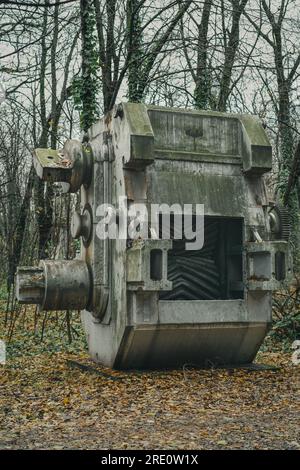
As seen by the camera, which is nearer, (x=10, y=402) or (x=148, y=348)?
(x=10, y=402)

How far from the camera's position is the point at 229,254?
912cm

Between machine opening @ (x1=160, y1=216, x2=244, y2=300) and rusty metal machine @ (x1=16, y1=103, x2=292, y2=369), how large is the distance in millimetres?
13

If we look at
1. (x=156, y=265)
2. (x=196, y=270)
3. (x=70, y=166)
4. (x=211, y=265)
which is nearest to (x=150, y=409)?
(x=156, y=265)

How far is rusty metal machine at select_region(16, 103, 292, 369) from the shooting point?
8320mm

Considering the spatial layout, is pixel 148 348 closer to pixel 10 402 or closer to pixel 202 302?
pixel 202 302

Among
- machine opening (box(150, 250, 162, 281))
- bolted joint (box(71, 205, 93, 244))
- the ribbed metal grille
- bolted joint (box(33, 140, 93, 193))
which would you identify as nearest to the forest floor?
the ribbed metal grille

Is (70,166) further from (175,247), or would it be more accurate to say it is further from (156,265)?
(156,265)

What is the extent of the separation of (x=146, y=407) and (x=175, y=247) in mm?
2702

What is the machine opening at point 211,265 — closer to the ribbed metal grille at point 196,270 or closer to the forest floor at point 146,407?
the ribbed metal grille at point 196,270

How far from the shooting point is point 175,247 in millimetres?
8969

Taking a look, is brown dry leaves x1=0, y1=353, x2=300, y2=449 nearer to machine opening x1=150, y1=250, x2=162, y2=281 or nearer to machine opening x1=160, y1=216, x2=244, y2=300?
machine opening x1=160, y1=216, x2=244, y2=300

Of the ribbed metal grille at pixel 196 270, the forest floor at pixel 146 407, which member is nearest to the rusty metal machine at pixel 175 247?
the ribbed metal grille at pixel 196 270
